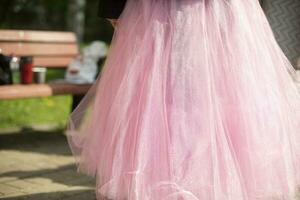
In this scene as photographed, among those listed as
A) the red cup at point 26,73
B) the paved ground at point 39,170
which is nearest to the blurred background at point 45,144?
the paved ground at point 39,170

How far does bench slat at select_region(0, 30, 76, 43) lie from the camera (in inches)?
249

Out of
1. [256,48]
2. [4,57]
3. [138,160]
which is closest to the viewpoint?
[138,160]

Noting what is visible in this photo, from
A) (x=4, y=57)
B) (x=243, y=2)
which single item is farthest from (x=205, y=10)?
(x=4, y=57)

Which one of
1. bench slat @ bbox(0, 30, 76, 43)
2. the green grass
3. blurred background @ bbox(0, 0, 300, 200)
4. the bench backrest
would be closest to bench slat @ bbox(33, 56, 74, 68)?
the bench backrest

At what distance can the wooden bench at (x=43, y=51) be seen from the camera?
556 centimetres

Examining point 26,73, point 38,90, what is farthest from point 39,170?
point 26,73

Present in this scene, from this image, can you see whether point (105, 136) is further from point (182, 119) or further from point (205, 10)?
point (205, 10)

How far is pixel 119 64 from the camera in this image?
3602 mm

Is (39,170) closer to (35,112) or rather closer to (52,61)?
(52,61)

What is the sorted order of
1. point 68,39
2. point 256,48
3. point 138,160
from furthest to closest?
point 68,39, point 256,48, point 138,160

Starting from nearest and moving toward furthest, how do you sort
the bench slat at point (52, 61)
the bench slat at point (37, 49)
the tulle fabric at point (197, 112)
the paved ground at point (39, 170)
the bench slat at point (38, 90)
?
the tulle fabric at point (197, 112) → the paved ground at point (39, 170) → the bench slat at point (38, 90) → the bench slat at point (37, 49) → the bench slat at point (52, 61)

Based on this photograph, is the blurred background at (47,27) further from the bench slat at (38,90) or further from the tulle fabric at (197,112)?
the tulle fabric at (197,112)

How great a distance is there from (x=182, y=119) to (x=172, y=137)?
0.11 metres

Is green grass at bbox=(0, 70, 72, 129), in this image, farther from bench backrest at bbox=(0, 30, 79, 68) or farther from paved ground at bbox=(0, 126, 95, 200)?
bench backrest at bbox=(0, 30, 79, 68)
